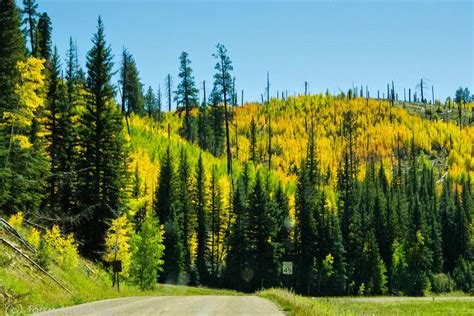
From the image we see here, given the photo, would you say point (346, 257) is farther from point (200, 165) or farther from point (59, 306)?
point (59, 306)

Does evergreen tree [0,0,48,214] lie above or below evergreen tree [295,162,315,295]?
above

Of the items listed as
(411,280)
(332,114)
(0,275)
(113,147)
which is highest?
(332,114)

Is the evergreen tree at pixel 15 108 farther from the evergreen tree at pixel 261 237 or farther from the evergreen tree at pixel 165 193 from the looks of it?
the evergreen tree at pixel 261 237

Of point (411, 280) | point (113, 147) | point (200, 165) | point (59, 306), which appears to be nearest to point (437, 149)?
point (411, 280)

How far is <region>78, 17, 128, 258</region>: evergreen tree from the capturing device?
152 ft

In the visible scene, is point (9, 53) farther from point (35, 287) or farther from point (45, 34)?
point (45, 34)

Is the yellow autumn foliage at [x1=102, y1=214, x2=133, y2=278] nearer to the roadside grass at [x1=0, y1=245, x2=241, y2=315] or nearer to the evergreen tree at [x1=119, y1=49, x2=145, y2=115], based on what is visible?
the roadside grass at [x1=0, y1=245, x2=241, y2=315]

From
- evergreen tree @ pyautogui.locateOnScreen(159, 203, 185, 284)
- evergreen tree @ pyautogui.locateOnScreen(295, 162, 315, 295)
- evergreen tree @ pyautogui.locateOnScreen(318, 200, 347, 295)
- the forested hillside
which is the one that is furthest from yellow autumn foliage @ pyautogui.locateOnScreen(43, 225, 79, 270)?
evergreen tree @ pyautogui.locateOnScreen(318, 200, 347, 295)

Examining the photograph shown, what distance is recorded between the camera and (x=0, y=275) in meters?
21.9

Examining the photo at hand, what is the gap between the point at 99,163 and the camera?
154ft

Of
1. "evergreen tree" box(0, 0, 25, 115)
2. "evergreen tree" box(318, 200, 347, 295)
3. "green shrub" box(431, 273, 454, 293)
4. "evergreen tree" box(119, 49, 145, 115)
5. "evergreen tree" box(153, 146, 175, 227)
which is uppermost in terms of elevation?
"evergreen tree" box(119, 49, 145, 115)

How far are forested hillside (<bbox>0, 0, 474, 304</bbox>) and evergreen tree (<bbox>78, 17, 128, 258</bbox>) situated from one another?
0.35ft

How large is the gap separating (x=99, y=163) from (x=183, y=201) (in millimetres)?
35797

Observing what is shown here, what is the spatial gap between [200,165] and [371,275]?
31.4 meters
